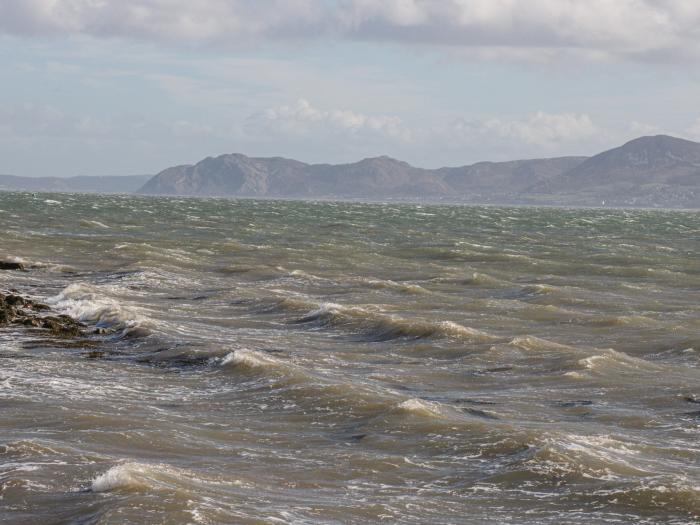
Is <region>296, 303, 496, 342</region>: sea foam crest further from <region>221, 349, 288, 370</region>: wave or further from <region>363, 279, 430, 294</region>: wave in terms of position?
<region>363, 279, 430, 294</region>: wave

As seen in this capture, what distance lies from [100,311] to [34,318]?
2538 mm

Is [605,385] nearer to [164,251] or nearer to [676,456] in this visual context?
[676,456]

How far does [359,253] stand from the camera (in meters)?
58.4

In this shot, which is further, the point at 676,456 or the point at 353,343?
the point at 353,343

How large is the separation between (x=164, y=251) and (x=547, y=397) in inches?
1393

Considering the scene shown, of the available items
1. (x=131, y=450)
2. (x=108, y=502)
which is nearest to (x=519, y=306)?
(x=131, y=450)

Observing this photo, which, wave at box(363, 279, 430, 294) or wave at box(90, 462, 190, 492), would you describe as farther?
wave at box(363, 279, 430, 294)

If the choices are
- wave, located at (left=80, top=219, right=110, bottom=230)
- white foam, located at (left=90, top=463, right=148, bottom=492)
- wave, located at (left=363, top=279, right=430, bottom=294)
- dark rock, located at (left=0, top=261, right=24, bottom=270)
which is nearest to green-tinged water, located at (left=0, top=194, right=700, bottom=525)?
white foam, located at (left=90, top=463, right=148, bottom=492)

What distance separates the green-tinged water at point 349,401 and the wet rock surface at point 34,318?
0.71m

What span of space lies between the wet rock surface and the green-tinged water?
2.32ft

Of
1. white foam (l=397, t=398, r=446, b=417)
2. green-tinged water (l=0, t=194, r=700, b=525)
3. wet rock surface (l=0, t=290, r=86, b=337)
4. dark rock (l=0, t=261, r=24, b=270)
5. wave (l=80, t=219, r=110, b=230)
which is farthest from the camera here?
wave (l=80, t=219, r=110, b=230)

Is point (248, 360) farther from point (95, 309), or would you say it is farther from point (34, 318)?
point (95, 309)

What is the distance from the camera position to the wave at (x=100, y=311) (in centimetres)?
2862

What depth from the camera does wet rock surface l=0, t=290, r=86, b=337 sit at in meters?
27.9
